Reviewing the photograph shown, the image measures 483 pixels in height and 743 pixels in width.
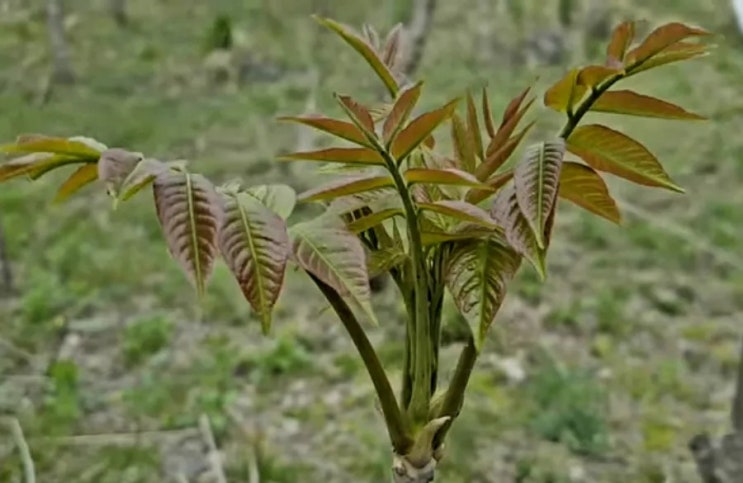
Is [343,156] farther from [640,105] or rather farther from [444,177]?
[640,105]

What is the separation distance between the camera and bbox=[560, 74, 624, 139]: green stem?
2.80 ft

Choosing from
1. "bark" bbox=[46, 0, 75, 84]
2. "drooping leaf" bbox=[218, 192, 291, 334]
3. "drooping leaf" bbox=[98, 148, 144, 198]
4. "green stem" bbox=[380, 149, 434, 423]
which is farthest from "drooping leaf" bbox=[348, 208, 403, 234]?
"bark" bbox=[46, 0, 75, 84]

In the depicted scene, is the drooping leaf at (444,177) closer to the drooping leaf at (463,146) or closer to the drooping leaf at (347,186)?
the drooping leaf at (347,186)

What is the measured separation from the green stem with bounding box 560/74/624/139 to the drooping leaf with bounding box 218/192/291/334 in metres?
0.30

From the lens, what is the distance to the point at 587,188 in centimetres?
90

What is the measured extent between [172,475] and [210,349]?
78 cm

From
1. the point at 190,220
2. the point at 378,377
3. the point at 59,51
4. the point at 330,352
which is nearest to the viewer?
the point at 190,220

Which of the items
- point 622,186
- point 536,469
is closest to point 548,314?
point 536,469

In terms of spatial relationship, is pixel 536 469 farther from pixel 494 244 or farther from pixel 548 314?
pixel 494 244

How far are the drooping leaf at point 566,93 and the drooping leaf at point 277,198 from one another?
0.85 ft

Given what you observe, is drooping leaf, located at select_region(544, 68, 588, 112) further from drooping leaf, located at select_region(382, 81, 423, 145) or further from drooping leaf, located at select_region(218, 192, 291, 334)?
drooping leaf, located at select_region(218, 192, 291, 334)

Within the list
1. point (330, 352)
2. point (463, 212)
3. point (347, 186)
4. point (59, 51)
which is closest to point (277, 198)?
point (347, 186)

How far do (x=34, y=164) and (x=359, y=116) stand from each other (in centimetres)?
30

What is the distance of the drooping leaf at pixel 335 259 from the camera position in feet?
2.71
